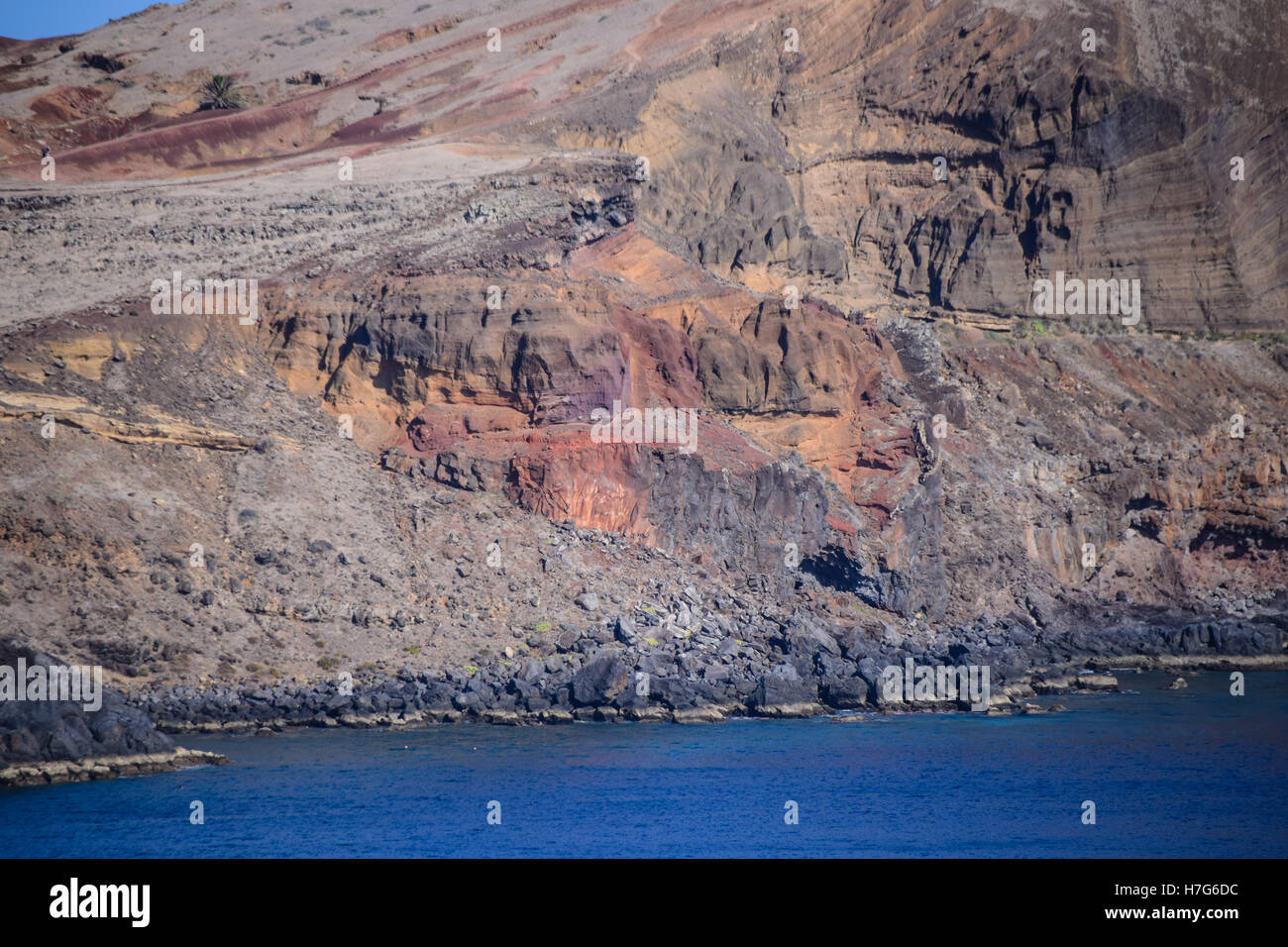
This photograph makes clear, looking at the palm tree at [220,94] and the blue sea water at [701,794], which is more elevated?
the palm tree at [220,94]

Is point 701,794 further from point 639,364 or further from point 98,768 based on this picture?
point 639,364

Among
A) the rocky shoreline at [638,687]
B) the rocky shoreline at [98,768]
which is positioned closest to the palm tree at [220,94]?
the rocky shoreline at [638,687]

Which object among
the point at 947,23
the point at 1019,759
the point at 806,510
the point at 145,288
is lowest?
the point at 1019,759

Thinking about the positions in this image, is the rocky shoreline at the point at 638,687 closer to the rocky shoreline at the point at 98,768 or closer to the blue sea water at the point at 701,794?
the blue sea water at the point at 701,794

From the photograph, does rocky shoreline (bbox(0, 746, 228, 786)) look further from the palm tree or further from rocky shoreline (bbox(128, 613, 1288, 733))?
the palm tree

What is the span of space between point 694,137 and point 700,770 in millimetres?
35866

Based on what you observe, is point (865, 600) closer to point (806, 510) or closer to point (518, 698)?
point (806, 510)

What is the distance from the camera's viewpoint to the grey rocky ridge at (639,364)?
118ft

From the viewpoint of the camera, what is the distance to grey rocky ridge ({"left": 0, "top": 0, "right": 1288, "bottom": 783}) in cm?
3606

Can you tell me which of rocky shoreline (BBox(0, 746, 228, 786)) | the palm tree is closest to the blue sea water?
rocky shoreline (BBox(0, 746, 228, 786))

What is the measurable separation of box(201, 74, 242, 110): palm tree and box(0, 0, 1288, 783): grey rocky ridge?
1674 mm

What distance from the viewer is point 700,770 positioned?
3055cm

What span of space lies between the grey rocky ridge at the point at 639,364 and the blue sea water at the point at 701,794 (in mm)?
2126

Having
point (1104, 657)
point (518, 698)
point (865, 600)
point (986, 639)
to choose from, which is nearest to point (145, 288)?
point (518, 698)
